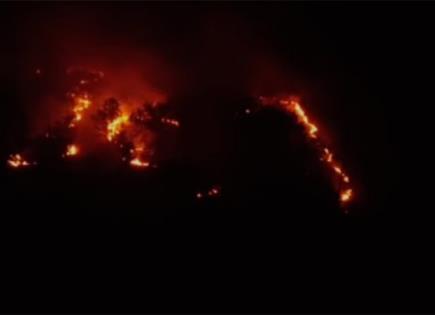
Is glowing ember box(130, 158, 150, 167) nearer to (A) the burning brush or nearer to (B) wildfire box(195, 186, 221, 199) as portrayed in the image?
(A) the burning brush

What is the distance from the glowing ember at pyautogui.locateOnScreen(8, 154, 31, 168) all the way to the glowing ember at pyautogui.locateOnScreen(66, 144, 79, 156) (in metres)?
0.67

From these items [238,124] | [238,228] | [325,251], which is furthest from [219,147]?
[325,251]

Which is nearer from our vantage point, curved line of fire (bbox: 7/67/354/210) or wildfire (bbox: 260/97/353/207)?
curved line of fire (bbox: 7/67/354/210)

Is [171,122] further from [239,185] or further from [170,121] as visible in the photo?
[239,185]

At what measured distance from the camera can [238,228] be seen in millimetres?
10039

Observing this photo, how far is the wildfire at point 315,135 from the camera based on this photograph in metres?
11.2

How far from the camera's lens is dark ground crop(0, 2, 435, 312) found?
9375 millimetres

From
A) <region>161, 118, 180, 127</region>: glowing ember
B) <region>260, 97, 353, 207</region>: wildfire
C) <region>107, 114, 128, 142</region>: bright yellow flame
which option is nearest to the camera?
<region>107, 114, 128, 142</region>: bright yellow flame

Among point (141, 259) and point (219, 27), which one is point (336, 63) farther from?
point (141, 259)

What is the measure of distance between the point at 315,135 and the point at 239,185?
2113 millimetres

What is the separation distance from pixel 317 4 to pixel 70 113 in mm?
6411

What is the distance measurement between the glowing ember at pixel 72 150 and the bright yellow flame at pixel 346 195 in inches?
186

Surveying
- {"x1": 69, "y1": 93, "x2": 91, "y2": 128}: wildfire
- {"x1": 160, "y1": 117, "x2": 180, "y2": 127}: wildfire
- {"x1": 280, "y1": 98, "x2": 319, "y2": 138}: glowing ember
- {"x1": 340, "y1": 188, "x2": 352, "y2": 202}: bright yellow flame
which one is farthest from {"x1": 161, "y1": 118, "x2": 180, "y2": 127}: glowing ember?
{"x1": 340, "y1": 188, "x2": 352, "y2": 202}: bright yellow flame

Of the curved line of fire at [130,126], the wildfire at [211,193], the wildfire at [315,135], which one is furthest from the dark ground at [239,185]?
the wildfire at [315,135]
